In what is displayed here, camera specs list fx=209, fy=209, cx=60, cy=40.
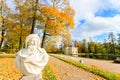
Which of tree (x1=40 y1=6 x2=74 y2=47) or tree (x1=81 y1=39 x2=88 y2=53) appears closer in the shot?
tree (x1=40 y1=6 x2=74 y2=47)

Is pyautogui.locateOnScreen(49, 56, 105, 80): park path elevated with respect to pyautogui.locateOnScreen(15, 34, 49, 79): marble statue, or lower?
lower

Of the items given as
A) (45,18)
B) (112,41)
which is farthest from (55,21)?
(112,41)

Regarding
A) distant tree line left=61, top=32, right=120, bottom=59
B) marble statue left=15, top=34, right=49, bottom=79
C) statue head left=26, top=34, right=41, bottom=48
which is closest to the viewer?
marble statue left=15, top=34, right=49, bottom=79

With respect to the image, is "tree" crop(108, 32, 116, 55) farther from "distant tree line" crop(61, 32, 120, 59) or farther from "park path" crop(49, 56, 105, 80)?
"park path" crop(49, 56, 105, 80)

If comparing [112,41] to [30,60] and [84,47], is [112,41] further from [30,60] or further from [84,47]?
[30,60]

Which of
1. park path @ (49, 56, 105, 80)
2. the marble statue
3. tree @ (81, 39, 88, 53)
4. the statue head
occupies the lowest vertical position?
park path @ (49, 56, 105, 80)

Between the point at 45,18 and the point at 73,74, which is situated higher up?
the point at 45,18

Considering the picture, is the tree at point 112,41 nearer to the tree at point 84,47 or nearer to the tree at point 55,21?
the tree at point 84,47

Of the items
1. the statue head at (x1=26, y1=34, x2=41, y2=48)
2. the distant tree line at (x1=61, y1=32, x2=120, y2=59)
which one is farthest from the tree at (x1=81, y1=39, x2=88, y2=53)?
the statue head at (x1=26, y1=34, x2=41, y2=48)

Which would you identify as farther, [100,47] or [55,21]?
[100,47]

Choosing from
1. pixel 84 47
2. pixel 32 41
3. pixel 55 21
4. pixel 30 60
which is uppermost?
pixel 55 21

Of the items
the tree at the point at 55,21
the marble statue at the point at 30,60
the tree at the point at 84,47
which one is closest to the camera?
the marble statue at the point at 30,60

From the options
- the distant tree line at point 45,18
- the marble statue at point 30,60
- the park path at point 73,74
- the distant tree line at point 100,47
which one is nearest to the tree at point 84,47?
the distant tree line at point 100,47

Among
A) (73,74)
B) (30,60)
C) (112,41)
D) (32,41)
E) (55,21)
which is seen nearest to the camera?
(30,60)
